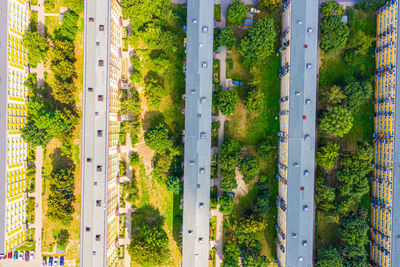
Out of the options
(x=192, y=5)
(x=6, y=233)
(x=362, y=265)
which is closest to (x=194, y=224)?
(x=362, y=265)

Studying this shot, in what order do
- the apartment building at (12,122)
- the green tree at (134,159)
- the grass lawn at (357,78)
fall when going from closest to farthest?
the apartment building at (12,122)
the green tree at (134,159)
the grass lawn at (357,78)

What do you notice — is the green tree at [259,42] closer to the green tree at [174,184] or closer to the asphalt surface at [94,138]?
the asphalt surface at [94,138]

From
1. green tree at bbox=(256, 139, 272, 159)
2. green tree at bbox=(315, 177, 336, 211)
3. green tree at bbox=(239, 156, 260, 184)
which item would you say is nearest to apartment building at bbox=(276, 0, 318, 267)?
green tree at bbox=(315, 177, 336, 211)

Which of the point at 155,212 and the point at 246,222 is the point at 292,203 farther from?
the point at 155,212

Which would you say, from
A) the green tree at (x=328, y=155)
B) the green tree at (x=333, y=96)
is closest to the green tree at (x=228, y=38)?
the green tree at (x=333, y=96)

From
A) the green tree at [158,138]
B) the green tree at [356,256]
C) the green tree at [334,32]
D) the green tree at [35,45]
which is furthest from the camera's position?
the green tree at [35,45]
